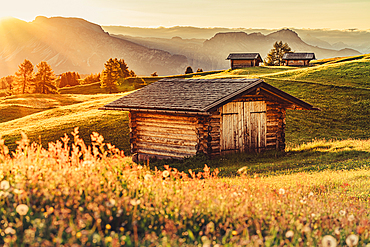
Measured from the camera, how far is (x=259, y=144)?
1773cm

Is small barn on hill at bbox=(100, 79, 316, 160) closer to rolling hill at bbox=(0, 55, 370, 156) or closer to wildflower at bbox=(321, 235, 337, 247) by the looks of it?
rolling hill at bbox=(0, 55, 370, 156)

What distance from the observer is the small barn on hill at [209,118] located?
1597 centimetres

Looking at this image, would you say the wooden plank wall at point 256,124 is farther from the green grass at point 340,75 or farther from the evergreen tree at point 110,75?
the evergreen tree at point 110,75

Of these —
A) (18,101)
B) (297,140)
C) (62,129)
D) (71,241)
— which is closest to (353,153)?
(297,140)

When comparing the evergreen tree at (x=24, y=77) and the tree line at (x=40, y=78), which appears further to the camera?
the evergreen tree at (x=24, y=77)

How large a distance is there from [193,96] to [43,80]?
2167 inches

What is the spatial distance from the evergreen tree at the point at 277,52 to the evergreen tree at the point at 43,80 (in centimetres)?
6737

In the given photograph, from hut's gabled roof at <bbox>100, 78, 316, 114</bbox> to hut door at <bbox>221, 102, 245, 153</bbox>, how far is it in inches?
38.0

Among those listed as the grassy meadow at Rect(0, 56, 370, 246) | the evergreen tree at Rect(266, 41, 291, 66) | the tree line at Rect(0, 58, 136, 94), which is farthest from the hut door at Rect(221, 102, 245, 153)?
the evergreen tree at Rect(266, 41, 291, 66)

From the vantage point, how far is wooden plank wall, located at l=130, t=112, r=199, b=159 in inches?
640

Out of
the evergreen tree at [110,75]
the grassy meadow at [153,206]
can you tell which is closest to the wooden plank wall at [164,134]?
the grassy meadow at [153,206]

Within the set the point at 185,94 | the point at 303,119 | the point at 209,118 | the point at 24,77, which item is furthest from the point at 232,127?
the point at 24,77

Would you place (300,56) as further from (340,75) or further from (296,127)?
(296,127)

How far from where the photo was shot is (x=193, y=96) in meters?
17.0
